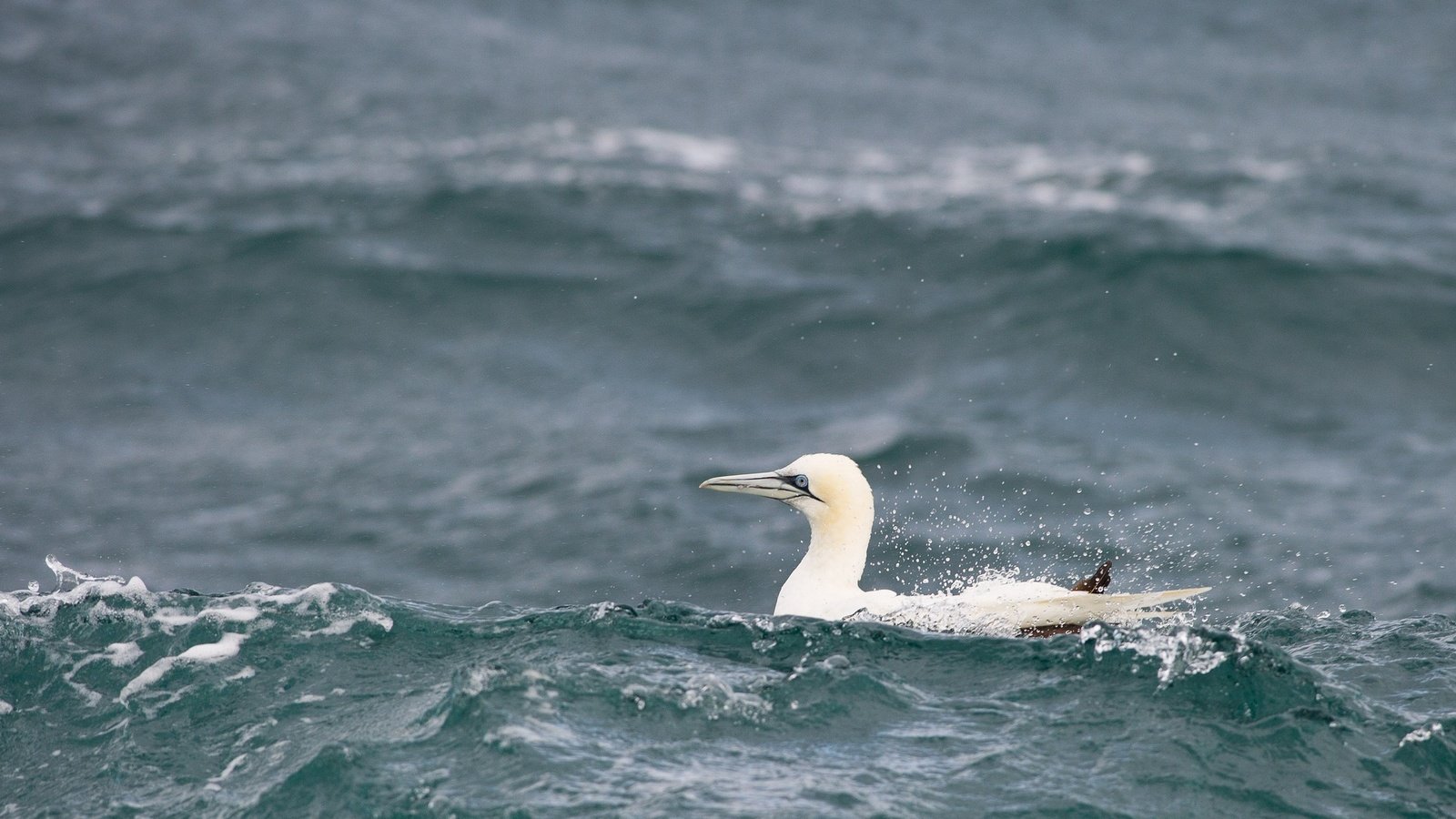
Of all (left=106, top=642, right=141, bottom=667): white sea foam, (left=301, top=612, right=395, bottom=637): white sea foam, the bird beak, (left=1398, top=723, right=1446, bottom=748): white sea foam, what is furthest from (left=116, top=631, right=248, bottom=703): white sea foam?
(left=1398, top=723, right=1446, bottom=748): white sea foam

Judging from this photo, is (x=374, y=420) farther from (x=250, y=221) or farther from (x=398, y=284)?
(x=250, y=221)

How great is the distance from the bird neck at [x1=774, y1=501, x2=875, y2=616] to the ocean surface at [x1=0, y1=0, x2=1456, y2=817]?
79 centimetres

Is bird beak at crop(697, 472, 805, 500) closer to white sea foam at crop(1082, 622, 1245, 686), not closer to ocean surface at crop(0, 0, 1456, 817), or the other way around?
ocean surface at crop(0, 0, 1456, 817)

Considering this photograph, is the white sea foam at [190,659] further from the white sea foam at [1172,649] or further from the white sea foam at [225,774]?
the white sea foam at [1172,649]

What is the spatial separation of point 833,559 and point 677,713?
228 centimetres

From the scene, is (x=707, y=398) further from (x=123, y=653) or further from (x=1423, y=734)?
(x=1423, y=734)

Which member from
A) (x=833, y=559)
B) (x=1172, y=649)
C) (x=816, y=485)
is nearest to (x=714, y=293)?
(x=816, y=485)

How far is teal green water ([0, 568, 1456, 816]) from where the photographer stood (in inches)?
259

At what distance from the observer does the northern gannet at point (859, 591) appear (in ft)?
26.2

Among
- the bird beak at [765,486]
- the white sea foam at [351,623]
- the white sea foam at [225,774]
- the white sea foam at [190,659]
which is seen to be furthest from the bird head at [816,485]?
the white sea foam at [225,774]

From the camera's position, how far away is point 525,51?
2234 centimetres

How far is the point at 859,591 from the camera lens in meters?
9.09

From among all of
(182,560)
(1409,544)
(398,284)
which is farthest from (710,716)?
(398,284)

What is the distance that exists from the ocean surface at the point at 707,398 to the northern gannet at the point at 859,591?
0.25 metres
